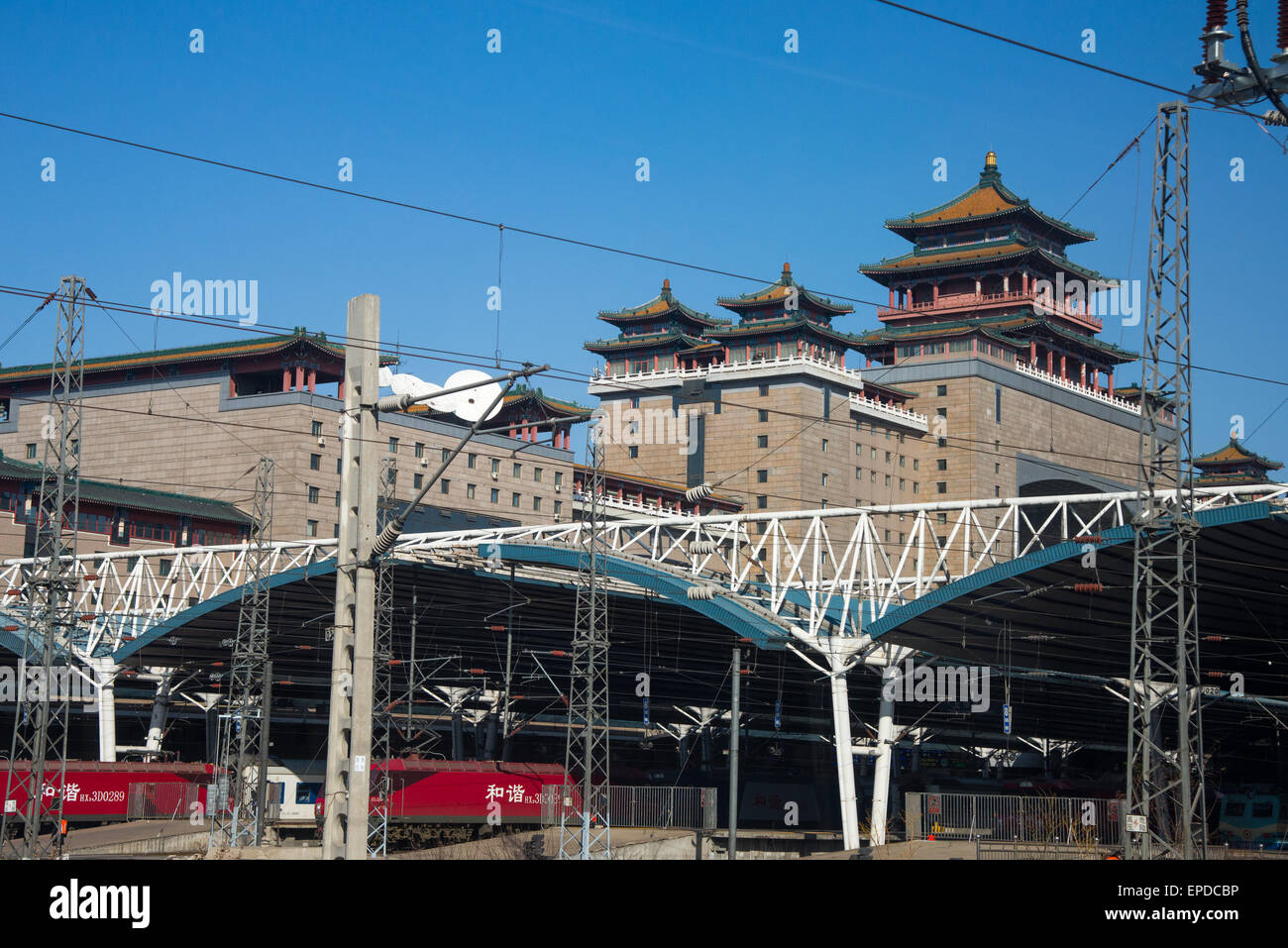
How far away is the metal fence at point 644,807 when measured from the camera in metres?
51.5

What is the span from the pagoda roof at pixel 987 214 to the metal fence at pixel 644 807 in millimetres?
98389

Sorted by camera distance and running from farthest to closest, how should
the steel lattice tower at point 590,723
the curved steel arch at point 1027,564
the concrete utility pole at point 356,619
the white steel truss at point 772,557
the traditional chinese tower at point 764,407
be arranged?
1. the traditional chinese tower at point 764,407
2. the white steel truss at point 772,557
3. the steel lattice tower at point 590,723
4. the curved steel arch at point 1027,564
5. the concrete utility pole at point 356,619

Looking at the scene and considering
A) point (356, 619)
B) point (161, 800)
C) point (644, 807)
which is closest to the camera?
point (356, 619)

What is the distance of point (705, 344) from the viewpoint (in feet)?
452

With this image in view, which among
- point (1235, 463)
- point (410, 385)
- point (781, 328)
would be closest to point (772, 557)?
point (410, 385)

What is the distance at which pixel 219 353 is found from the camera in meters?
108

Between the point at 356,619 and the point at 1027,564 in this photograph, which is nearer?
the point at 356,619

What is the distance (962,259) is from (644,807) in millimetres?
98190

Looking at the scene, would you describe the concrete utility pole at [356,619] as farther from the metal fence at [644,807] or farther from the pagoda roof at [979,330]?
the pagoda roof at [979,330]

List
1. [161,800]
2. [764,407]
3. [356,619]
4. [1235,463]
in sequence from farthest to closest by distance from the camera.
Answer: [1235,463] → [764,407] → [161,800] → [356,619]

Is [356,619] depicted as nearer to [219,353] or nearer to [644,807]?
[644,807]

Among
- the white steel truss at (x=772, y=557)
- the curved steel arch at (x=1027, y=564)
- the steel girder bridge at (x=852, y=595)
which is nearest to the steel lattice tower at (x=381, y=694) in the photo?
the steel girder bridge at (x=852, y=595)
